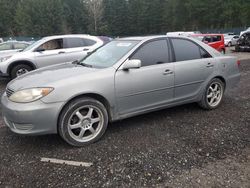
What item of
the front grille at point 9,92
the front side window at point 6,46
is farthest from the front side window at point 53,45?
the front grille at point 9,92

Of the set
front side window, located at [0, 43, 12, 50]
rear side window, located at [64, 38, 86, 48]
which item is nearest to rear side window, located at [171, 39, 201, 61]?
rear side window, located at [64, 38, 86, 48]

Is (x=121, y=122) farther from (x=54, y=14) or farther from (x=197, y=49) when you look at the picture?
(x=54, y=14)

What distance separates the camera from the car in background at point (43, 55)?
8.23m

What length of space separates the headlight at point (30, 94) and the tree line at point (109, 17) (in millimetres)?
51595

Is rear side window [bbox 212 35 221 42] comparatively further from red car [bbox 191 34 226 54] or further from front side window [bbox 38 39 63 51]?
front side window [bbox 38 39 63 51]

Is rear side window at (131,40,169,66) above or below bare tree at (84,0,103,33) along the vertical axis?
below

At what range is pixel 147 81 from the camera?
412 centimetres

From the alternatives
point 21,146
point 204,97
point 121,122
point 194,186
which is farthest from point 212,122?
point 21,146

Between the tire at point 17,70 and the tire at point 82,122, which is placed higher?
the tire at point 17,70

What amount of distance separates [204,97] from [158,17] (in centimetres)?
5733

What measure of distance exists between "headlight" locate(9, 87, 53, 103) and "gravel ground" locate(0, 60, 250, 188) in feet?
2.51

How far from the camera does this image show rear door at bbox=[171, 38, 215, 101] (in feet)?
14.9

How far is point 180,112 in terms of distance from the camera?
5.03m

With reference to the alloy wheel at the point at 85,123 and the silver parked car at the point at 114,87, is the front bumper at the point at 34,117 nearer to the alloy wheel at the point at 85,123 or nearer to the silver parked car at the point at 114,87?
the silver parked car at the point at 114,87
